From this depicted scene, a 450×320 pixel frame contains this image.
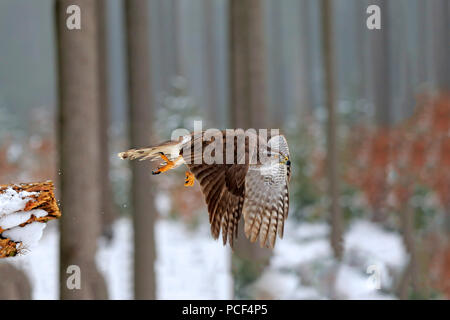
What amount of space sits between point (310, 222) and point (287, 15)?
1877cm

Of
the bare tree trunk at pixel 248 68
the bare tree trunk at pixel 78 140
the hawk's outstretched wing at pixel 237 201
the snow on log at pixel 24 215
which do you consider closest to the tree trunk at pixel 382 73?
the bare tree trunk at pixel 248 68

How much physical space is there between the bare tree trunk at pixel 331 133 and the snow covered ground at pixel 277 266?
0.25m

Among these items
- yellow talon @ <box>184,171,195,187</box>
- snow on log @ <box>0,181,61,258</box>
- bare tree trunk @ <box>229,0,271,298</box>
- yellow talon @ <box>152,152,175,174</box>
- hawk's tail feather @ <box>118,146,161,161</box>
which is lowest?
snow on log @ <box>0,181,61,258</box>

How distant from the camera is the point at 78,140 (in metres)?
3.47

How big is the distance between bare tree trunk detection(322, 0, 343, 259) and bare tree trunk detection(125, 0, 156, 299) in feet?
11.4

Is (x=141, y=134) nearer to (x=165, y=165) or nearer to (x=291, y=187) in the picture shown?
(x=165, y=165)

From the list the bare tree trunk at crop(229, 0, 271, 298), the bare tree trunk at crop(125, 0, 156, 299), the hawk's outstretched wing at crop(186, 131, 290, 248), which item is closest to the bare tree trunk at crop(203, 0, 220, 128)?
the bare tree trunk at crop(229, 0, 271, 298)

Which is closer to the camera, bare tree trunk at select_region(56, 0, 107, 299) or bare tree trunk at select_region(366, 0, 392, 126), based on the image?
bare tree trunk at select_region(56, 0, 107, 299)

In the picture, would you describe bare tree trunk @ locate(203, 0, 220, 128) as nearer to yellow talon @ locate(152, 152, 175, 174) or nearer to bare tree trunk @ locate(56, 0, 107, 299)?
bare tree trunk @ locate(56, 0, 107, 299)

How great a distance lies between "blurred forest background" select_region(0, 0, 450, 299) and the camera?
363 centimetres

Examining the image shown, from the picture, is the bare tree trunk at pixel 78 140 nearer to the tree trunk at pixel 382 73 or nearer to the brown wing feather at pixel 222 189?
the brown wing feather at pixel 222 189

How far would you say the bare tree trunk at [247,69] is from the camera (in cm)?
584

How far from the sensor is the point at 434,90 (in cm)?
905
